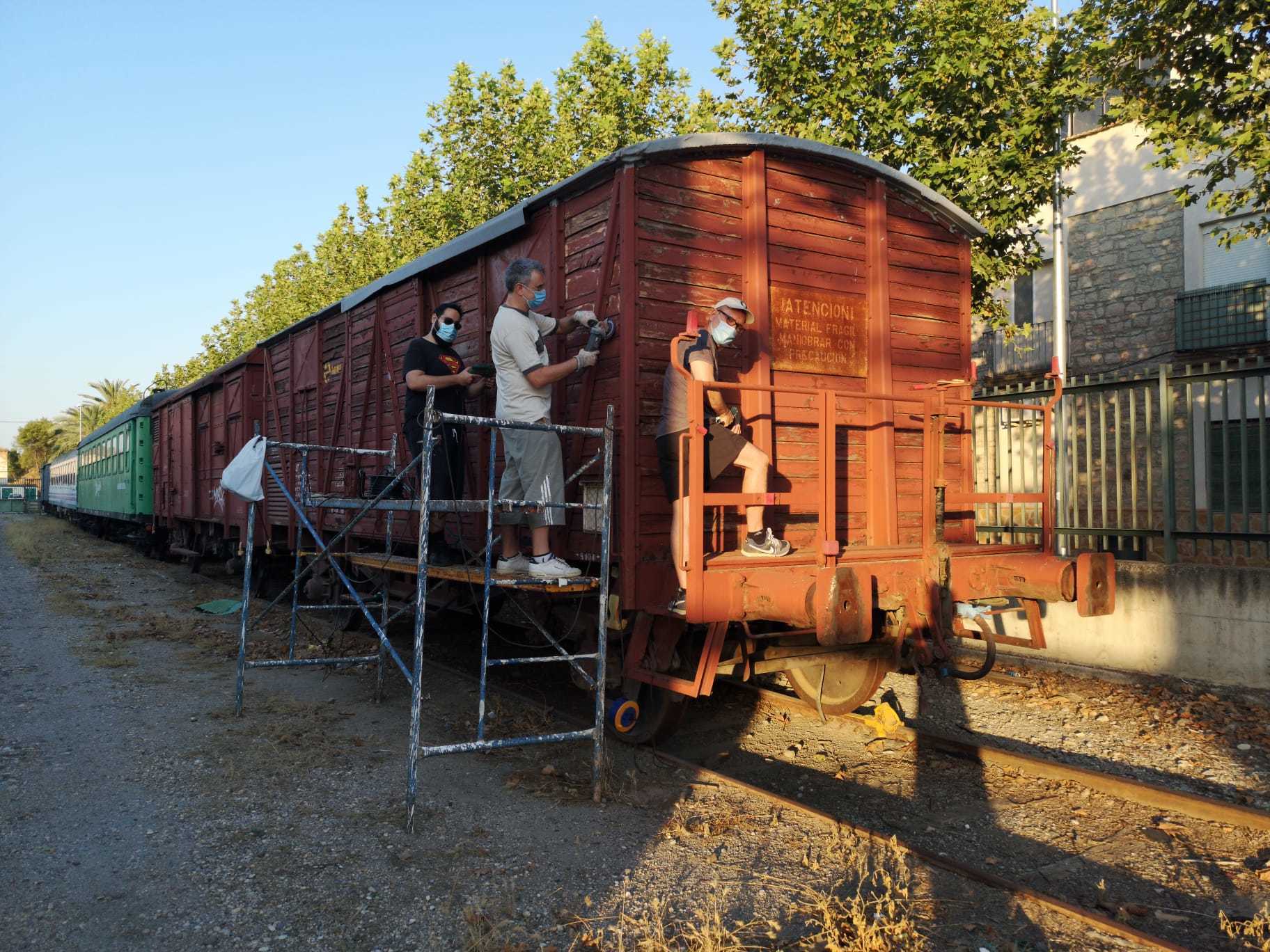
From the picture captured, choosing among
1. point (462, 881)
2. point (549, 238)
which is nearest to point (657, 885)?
point (462, 881)

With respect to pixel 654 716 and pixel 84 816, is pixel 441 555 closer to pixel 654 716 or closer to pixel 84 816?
pixel 654 716

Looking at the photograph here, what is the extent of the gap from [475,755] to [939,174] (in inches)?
275

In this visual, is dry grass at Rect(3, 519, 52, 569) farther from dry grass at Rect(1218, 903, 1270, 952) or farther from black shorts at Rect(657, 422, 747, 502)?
dry grass at Rect(1218, 903, 1270, 952)

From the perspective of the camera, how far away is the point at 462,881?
143 inches

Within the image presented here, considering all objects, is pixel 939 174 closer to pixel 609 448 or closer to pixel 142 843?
pixel 609 448

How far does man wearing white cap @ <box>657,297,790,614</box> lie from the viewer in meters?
4.61

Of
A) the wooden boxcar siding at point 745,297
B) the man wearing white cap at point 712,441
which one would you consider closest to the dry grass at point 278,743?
the wooden boxcar siding at point 745,297

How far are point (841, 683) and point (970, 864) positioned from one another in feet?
7.13

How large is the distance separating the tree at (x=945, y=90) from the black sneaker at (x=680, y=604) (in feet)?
19.1

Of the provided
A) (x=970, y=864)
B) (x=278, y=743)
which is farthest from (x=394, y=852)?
(x=970, y=864)

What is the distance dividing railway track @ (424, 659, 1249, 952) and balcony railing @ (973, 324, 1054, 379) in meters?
13.8

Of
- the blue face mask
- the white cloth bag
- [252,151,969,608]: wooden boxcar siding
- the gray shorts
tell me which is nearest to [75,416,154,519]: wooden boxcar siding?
the white cloth bag

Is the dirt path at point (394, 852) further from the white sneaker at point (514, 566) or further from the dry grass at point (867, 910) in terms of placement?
the white sneaker at point (514, 566)

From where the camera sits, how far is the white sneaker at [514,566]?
5031 mm
